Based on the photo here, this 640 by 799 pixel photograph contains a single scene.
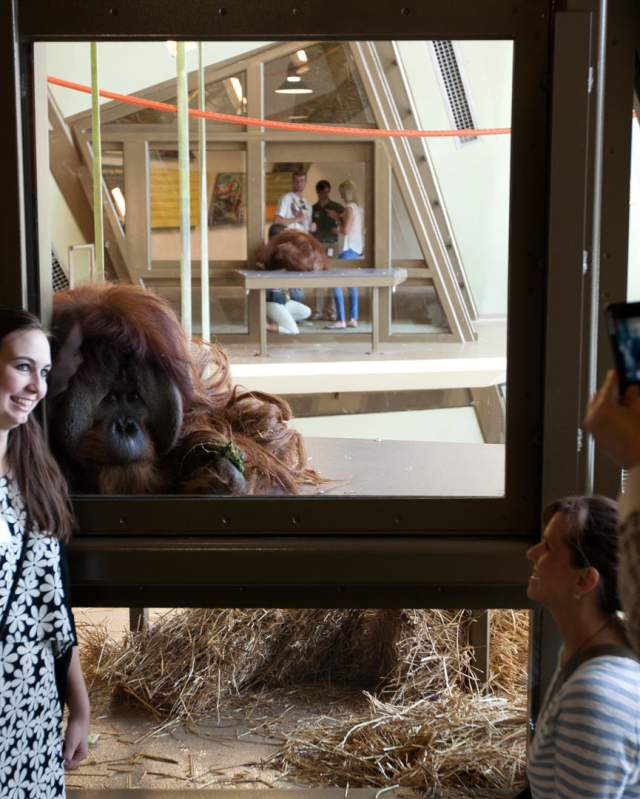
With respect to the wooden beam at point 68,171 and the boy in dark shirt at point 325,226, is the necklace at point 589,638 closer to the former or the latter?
the boy in dark shirt at point 325,226

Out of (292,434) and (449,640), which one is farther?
(449,640)

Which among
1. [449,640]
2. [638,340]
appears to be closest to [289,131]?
[638,340]

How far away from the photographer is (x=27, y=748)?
1938 mm

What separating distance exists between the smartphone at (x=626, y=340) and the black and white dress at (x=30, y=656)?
1.18 m

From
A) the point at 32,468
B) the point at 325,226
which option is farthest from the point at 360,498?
the point at 32,468

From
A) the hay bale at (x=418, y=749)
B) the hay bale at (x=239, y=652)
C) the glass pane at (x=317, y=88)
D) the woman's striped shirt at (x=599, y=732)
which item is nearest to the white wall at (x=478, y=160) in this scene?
the glass pane at (x=317, y=88)

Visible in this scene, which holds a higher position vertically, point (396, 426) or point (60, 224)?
point (60, 224)

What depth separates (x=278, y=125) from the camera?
2.32 m

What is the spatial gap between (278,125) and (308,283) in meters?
0.32

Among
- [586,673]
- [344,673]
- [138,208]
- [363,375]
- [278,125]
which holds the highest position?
[278,125]

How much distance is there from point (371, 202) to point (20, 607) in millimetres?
1004

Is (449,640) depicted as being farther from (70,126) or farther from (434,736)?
(70,126)

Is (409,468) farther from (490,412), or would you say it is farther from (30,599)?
(30,599)

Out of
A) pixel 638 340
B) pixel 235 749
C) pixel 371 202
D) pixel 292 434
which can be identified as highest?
pixel 371 202
